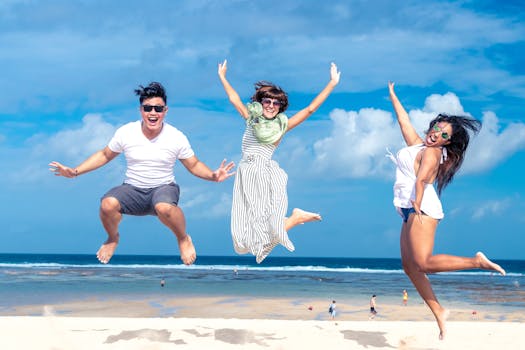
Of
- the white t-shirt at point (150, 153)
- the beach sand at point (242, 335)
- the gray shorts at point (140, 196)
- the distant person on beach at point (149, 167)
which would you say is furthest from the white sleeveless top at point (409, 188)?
the beach sand at point (242, 335)

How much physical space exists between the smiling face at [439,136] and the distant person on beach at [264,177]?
4.02 feet

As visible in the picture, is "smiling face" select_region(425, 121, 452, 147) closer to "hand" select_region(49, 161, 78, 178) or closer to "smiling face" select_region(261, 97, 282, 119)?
"smiling face" select_region(261, 97, 282, 119)

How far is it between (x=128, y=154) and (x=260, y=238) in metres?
1.80

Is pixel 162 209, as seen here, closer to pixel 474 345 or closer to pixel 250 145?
pixel 250 145

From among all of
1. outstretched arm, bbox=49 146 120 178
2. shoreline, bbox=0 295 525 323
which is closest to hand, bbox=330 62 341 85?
outstretched arm, bbox=49 146 120 178

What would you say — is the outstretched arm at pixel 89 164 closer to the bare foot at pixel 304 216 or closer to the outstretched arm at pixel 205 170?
the outstretched arm at pixel 205 170

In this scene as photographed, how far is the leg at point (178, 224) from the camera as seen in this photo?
724 cm

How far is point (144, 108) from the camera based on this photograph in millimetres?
7469

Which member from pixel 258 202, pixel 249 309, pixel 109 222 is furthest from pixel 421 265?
pixel 249 309

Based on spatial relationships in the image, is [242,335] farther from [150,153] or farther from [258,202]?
[150,153]

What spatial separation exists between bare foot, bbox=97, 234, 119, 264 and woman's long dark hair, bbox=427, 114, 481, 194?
12.6 ft

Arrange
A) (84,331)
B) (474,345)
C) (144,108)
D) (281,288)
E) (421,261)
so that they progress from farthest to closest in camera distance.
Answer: (281,288)
(84,331)
(474,345)
(144,108)
(421,261)

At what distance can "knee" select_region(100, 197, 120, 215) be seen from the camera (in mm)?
7371

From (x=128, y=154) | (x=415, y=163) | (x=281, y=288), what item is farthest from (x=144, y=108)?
(x=281, y=288)
